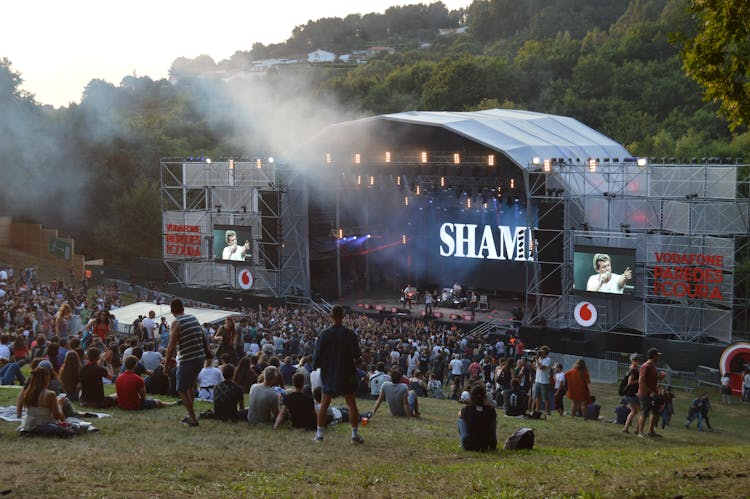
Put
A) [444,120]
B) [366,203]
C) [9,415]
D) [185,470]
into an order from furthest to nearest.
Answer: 1. [366,203]
2. [444,120]
3. [9,415]
4. [185,470]

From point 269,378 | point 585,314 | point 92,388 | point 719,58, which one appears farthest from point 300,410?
point 585,314

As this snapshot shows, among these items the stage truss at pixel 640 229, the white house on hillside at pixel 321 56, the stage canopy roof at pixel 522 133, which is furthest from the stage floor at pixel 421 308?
the white house on hillside at pixel 321 56

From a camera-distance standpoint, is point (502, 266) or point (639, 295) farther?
point (502, 266)

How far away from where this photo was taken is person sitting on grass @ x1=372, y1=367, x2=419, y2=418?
1116cm

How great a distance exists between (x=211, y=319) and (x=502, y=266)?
16.1 metres

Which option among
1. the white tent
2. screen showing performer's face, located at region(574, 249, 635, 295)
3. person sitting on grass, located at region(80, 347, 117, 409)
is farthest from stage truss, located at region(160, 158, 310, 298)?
person sitting on grass, located at region(80, 347, 117, 409)

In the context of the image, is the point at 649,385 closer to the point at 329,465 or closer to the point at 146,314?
the point at 329,465

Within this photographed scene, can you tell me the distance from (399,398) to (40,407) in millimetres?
4664

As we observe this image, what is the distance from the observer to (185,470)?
687 cm

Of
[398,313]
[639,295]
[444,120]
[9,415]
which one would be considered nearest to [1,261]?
[398,313]

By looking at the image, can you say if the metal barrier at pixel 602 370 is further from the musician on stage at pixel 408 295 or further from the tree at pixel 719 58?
the tree at pixel 719 58

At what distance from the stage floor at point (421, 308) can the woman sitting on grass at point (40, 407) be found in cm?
2312

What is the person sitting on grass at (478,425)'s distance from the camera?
857cm

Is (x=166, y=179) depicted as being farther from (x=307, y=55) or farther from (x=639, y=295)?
(x=307, y=55)
